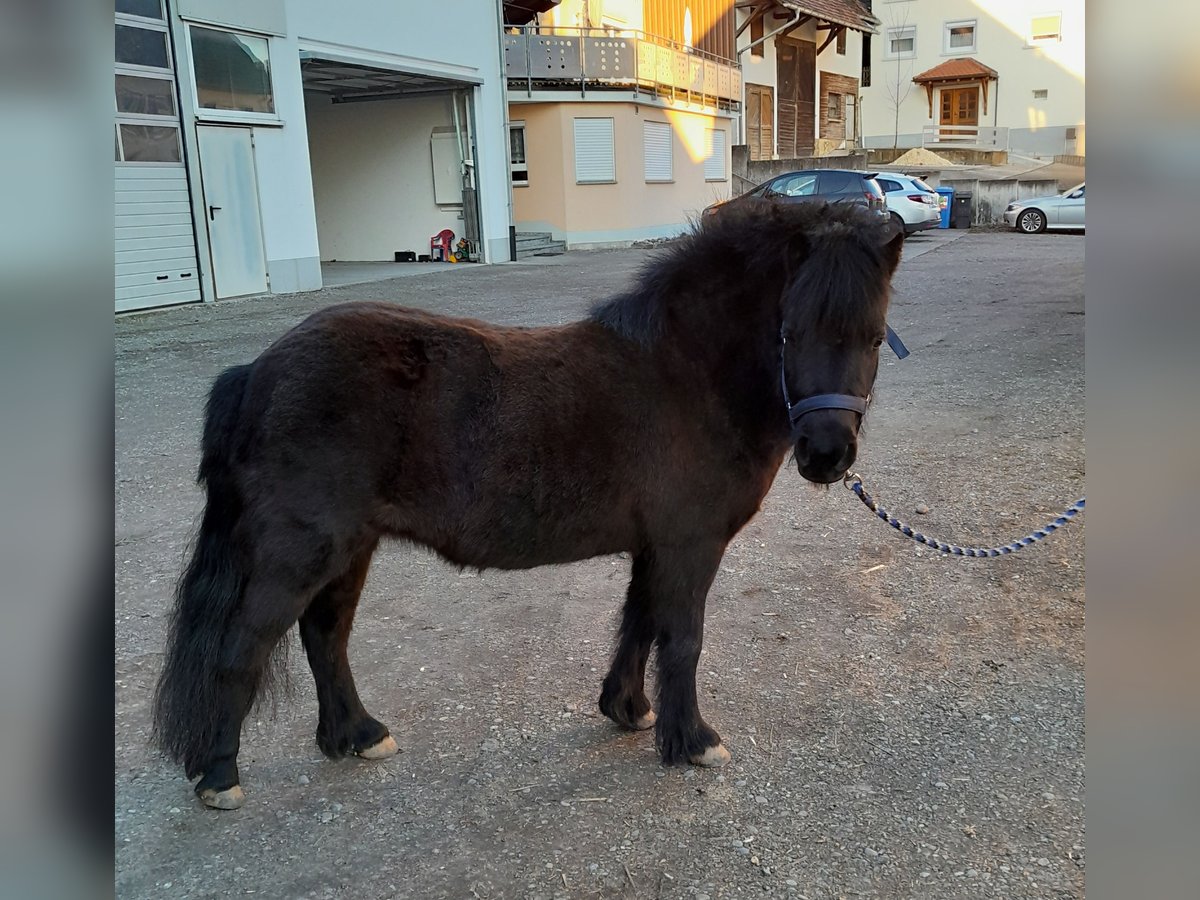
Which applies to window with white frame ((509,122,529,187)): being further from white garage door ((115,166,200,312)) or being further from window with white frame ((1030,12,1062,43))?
window with white frame ((1030,12,1062,43))

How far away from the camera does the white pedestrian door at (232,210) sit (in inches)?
487

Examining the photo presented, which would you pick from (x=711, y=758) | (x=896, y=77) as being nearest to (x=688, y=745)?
(x=711, y=758)

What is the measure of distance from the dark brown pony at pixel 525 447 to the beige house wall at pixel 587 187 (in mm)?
20201

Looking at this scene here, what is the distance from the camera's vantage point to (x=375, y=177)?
792 inches

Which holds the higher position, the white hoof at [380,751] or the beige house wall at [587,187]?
the beige house wall at [587,187]

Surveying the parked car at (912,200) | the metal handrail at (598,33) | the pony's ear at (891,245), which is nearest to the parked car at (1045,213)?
the parked car at (912,200)

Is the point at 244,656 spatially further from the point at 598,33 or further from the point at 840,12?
the point at 840,12

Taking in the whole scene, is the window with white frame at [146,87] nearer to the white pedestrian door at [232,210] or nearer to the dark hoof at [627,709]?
the white pedestrian door at [232,210]

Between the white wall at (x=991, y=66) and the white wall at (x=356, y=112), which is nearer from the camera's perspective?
the white wall at (x=356, y=112)

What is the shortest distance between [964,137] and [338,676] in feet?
136

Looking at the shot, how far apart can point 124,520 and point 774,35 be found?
33.2 m

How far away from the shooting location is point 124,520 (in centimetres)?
484
